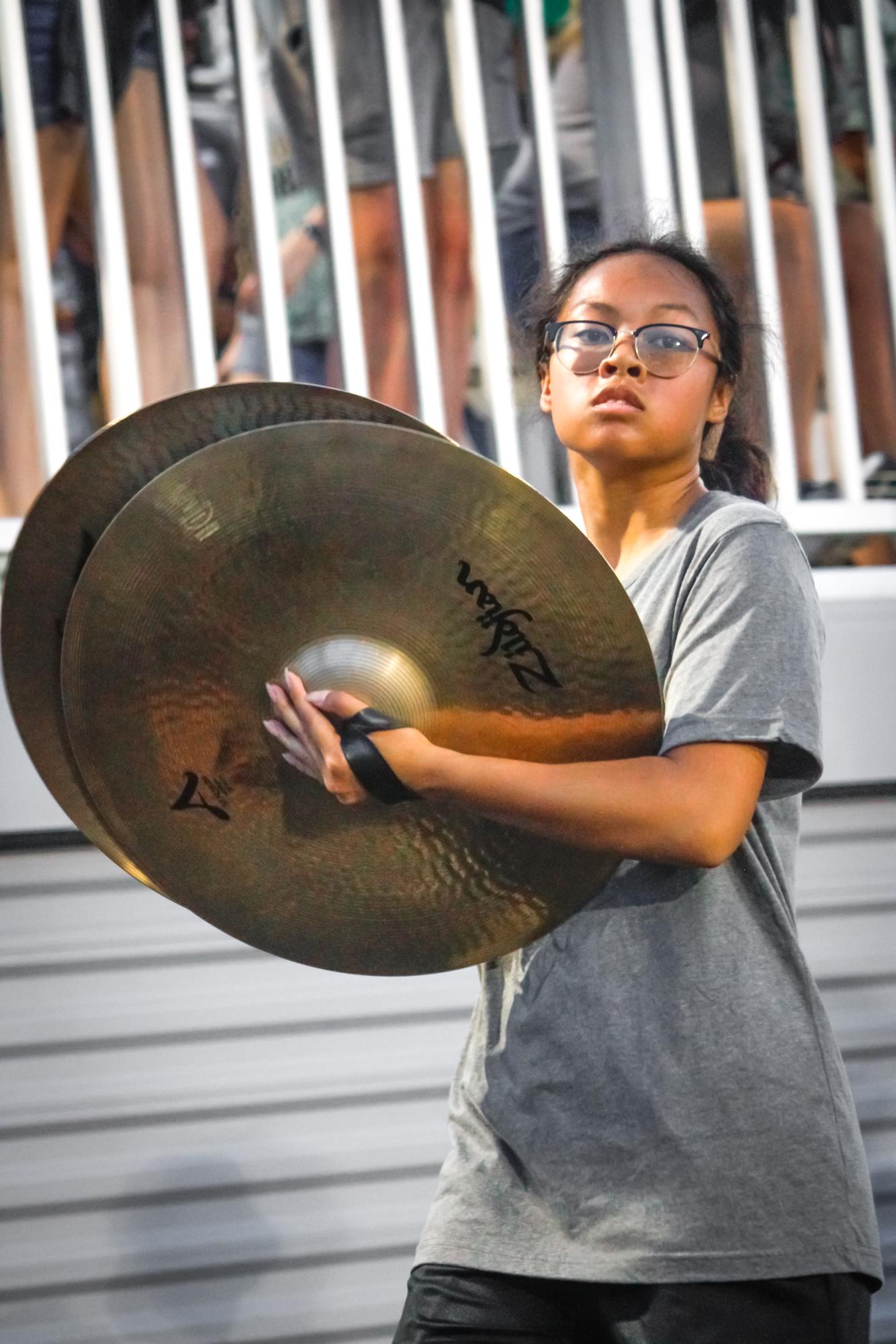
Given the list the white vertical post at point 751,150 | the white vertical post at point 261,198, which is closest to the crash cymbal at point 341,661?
the white vertical post at point 261,198

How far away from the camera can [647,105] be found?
3715 millimetres

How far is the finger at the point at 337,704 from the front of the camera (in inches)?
59.9

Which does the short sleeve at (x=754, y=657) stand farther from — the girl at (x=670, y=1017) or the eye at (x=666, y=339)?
the eye at (x=666, y=339)

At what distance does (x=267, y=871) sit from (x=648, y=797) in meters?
0.38

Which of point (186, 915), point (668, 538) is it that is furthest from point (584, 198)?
point (668, 538)

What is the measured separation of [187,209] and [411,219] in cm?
50

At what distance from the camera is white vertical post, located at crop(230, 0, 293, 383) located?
3518 mm

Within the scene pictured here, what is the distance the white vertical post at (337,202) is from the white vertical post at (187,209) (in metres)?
0.29

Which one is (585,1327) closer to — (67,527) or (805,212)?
(67,527)

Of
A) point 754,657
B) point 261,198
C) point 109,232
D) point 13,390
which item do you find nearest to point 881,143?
point 261,198

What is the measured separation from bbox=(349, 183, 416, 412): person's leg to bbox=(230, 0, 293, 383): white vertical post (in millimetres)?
299

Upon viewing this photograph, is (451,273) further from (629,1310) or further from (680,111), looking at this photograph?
(629,1310)

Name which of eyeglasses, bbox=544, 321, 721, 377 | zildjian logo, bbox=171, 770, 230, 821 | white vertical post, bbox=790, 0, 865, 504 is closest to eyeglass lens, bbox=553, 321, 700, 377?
eyeglasses, bbox=544, 321, 721, 377

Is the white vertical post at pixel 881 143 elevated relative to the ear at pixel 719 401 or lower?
elevated
